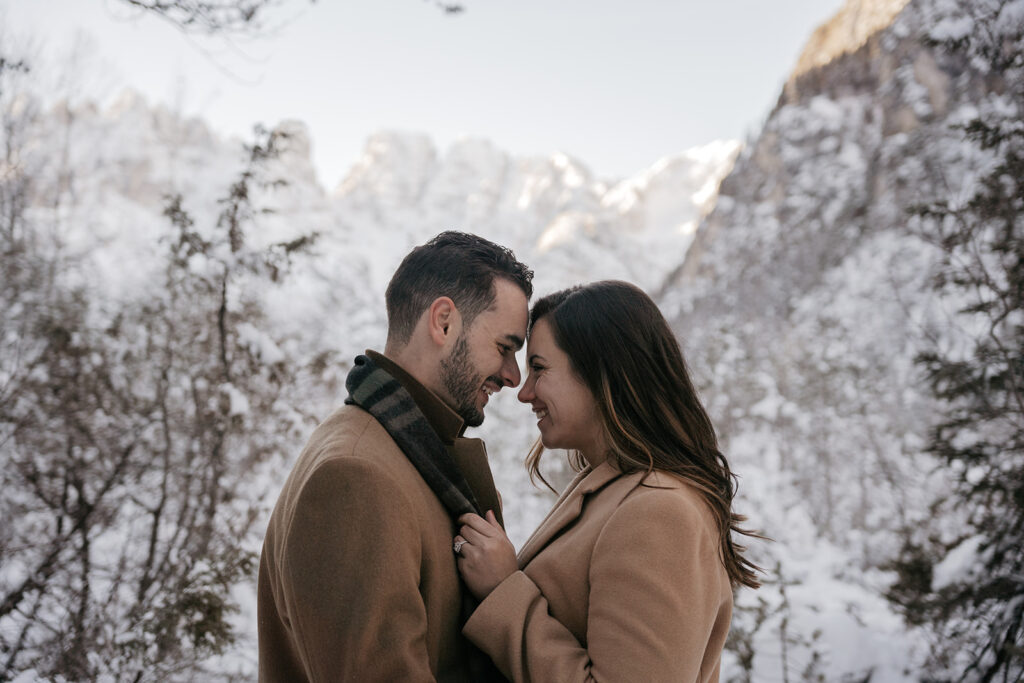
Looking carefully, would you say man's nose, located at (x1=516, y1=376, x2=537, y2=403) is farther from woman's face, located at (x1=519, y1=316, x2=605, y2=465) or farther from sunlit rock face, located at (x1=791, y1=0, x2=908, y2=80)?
sunlit rock face, located at (x1=791, y1=0, x2=908, y2=80)

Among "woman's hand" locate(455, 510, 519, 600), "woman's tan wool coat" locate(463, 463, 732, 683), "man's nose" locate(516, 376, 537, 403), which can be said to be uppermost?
"man's nose" locate(516, 376, 537, 403)

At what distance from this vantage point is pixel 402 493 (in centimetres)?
138

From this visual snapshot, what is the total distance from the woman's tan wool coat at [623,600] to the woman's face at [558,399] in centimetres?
22

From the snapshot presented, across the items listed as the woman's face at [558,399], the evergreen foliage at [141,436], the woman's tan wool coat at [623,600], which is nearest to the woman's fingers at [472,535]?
the woman's tan wool coat at [623,600]

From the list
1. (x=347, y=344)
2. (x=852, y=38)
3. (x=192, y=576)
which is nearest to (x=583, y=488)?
(x=192, y=576)

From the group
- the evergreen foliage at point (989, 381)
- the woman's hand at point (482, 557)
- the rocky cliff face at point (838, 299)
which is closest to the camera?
the woman's hand at point (482, 557)

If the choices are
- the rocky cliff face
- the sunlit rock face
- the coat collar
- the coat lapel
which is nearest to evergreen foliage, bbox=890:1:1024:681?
the rocky cliff face

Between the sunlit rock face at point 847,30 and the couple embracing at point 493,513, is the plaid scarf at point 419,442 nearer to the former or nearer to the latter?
the couple embracing at point 493,513

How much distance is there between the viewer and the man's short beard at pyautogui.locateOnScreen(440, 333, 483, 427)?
1740 mm

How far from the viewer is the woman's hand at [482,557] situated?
1544mm

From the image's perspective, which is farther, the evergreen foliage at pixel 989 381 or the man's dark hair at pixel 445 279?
the evergreen foliage at pixel 989 381

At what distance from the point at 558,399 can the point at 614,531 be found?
1.49 feet

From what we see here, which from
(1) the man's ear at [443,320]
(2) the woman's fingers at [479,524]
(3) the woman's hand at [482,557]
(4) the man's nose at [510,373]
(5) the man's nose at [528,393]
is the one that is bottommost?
(3) the woman's hand at [482,557]

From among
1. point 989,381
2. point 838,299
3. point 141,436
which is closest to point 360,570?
point 141,436
